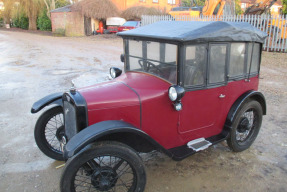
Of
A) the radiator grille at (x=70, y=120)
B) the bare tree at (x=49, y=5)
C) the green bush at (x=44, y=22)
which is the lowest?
the radiator grille at (x=70, y=120)

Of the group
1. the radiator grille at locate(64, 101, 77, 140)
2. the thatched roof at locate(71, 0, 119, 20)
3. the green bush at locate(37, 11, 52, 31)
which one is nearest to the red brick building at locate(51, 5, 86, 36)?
the thatched roof at locate(71, 0, 119, 20)

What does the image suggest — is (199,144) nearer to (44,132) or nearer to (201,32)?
(201,32)

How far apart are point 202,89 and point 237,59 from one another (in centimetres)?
78

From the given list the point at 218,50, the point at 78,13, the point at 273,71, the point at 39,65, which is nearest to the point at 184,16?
the point at 273,71

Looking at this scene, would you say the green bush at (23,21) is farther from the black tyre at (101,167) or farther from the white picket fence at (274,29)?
the black tyre at (101,167)

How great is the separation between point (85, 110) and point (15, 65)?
908 cm

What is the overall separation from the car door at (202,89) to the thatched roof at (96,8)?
834 inches

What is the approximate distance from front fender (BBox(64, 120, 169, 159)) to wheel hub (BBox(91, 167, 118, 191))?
1.09ft

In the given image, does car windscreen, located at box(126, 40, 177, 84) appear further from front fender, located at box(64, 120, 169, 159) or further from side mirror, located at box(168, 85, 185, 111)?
front fender, located at box(64, 120, 169, 159)

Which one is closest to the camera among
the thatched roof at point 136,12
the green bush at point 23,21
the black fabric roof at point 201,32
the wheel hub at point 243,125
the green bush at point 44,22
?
the black fabric roof at point 201,32

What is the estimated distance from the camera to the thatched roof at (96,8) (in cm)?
2231

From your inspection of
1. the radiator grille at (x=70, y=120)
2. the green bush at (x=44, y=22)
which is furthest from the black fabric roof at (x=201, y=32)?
the green bush at (x=44, y=22)

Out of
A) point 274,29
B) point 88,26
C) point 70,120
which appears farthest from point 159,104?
point 88,26

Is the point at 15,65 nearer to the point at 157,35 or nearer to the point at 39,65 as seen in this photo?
the point at 39,65
